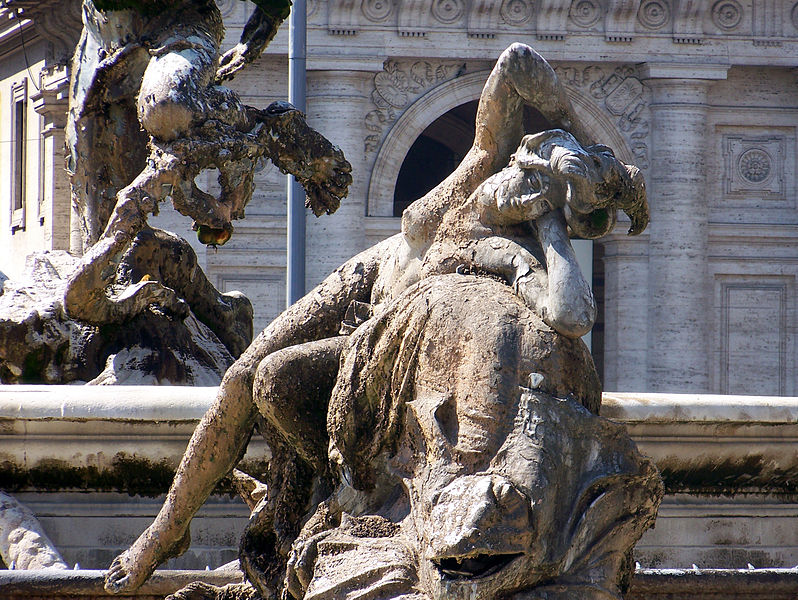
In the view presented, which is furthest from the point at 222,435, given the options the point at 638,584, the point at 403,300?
the point at 638,584

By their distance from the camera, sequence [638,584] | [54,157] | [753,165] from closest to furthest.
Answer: [638,584]
[753,165]
[54,157]

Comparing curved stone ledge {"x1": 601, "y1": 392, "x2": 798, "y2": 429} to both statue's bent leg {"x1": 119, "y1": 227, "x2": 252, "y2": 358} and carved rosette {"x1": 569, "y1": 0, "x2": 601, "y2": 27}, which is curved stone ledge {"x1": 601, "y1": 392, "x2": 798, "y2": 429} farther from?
carved rosette {"x1": 569, "y1": 0, "x2": 601, "y2": 27}

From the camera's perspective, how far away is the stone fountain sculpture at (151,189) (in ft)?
11.5

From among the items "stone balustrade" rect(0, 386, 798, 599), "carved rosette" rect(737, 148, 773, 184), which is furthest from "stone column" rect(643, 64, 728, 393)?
"stone balustrade" rect(0, 386, 798, 599)

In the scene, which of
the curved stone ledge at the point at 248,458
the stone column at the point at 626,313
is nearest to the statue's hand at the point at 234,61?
the curved stone ledge at the point at 248,458

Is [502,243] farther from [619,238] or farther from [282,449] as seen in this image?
[619,238]

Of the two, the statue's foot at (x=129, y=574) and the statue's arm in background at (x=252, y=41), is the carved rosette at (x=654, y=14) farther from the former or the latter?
the statue's foot at (x=129, y=574)

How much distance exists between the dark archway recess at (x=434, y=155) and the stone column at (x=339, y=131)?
4162 mm

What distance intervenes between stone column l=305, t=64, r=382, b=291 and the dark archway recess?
4162 millimetres

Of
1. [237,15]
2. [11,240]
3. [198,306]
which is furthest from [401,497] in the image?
[11,240]

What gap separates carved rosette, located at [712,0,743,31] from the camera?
56.1 feet

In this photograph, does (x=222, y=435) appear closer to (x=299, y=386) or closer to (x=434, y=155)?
(x=299, y=386)

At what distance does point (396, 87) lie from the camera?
55.1 ft

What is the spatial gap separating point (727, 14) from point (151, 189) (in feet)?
49.2
